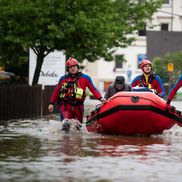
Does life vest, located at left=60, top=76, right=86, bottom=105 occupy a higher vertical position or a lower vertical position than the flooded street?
higher

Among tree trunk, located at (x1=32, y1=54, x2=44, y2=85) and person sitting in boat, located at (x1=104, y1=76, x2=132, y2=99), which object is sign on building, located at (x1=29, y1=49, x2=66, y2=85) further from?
person sitting in boat, located at (x1=104, y1=76, x2=132, y2=99)

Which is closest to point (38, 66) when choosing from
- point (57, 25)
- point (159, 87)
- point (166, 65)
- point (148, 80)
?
point (57, 25)

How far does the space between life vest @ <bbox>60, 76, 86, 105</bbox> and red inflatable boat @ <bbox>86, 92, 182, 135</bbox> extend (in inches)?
21.0

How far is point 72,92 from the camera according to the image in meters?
20.7

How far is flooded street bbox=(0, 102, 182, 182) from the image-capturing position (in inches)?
479

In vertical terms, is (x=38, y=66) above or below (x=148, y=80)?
above

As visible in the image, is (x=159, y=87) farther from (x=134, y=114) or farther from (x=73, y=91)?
(x=134, y=114)

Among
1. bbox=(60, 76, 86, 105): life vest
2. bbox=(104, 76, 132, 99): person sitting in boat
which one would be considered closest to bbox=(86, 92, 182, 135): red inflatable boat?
bbox=(60, 76, 86, 105): life vest

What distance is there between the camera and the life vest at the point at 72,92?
67.7 feet

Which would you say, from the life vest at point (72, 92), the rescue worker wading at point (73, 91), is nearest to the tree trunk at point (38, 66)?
the rescue worker wading at point (73, 91)

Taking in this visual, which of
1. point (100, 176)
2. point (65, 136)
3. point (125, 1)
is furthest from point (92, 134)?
point (125, 1)

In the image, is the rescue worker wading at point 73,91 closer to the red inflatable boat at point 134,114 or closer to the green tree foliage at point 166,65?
the red inflatable boat at point 134,114

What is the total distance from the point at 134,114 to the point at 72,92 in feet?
5.72

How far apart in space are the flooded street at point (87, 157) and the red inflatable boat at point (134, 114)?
286 mm
